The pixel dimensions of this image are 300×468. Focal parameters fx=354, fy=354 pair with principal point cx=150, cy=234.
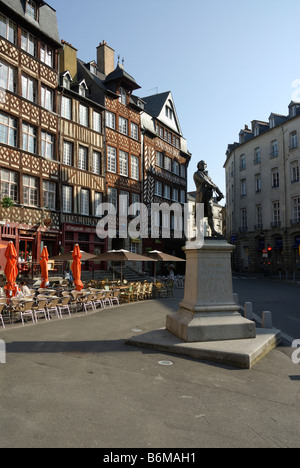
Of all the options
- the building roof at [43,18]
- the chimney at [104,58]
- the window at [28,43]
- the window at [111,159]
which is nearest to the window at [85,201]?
the window at [111,159]

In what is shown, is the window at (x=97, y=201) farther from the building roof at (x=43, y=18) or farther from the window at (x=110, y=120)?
the building roof at (x=43, y=18)

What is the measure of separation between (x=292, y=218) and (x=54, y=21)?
26617 mm

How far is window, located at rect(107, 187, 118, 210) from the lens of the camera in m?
25.6

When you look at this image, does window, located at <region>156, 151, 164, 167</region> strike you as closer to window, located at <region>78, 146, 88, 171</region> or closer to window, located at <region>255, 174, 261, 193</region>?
window, located at <region>78, 146, 88, 171</region>

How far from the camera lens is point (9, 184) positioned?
719 inches

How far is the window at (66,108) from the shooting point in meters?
22.2

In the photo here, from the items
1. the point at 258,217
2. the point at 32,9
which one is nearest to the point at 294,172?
the point at 258,217

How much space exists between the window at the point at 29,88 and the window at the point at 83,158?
14.3 ft

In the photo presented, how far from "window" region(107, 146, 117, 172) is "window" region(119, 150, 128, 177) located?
0.79 meters

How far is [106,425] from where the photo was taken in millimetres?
3605

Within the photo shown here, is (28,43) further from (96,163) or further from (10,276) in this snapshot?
(10,276)

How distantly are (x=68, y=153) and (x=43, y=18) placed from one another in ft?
26.0

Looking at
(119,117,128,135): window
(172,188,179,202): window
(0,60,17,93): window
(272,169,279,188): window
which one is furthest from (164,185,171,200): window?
(0,60,17,93): window

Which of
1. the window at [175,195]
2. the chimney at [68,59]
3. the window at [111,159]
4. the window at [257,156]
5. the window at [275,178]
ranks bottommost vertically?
the window at [175,195]
